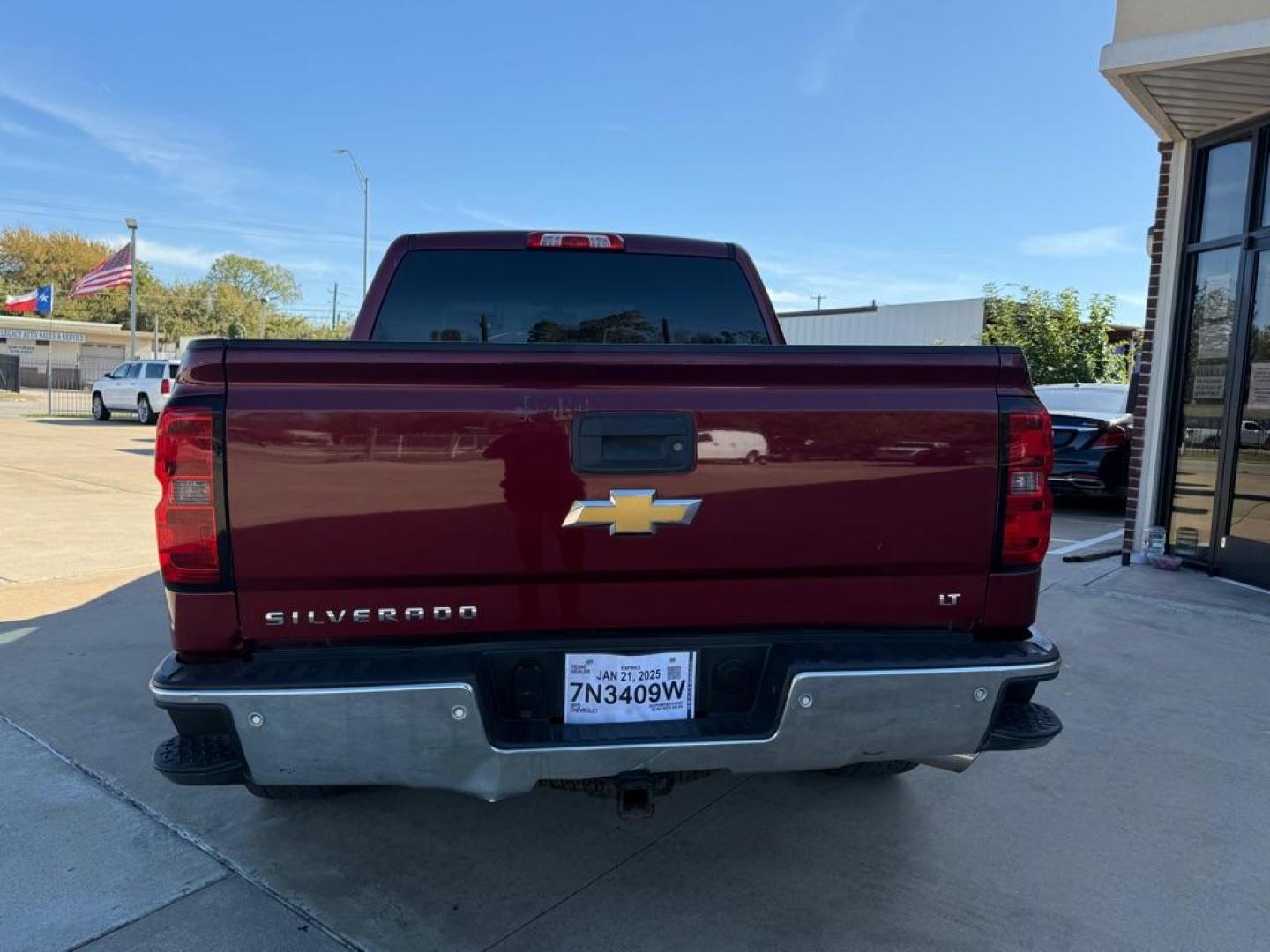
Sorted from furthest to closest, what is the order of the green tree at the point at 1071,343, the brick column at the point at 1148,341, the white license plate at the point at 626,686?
the green tree at the point at 1071,343
the brick column at the point at 1148,341
the white license plate at the point at 626,686

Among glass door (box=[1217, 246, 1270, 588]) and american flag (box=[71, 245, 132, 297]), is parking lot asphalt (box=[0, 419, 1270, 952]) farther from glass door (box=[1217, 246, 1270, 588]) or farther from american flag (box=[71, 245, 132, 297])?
american flag (box=[71, 245, 132, 297])

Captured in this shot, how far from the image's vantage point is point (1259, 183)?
21.4 feet

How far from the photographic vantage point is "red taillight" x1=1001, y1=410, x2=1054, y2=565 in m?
2.31

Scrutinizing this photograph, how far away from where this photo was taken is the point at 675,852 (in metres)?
2.93

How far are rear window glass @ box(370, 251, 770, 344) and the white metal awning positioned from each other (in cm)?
412

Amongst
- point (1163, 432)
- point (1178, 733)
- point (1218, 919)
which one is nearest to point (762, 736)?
point (1218, 919)

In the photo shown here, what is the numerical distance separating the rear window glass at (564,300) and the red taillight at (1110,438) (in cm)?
834

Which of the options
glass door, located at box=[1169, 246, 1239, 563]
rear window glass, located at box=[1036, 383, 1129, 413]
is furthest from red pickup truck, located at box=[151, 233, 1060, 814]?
rear window glass, located at box=[1036, 383, 1129, 413]

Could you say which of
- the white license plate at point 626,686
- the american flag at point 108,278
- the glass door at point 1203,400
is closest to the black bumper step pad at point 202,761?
the white license plate at point 626,686

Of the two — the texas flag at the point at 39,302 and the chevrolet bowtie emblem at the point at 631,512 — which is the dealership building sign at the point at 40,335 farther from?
the chevrolet bowtie emblem at the point at 631,512

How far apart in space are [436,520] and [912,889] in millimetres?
1907

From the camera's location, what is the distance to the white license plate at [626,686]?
2283 mm

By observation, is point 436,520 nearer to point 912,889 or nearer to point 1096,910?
point 912,889

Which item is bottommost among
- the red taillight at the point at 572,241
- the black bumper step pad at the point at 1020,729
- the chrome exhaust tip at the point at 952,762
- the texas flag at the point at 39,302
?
the chrome exhaust tip at the point at 952,762
